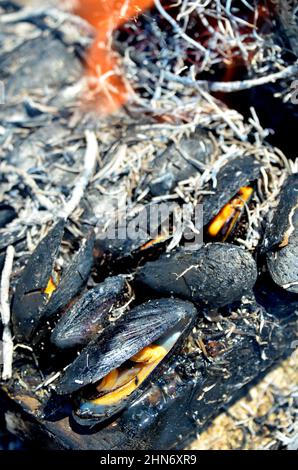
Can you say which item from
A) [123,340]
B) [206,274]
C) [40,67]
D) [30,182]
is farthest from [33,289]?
[40,67]

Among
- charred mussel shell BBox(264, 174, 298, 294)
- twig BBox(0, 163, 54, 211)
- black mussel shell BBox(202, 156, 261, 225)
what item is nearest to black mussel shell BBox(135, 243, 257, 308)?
charred mussel shell BBox(264, 174, 298, 294)

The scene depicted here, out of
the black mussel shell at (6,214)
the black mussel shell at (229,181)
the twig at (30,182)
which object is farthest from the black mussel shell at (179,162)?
the black mussel shell at (6,214)

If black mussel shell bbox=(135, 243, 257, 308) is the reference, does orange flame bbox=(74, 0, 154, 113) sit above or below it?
above

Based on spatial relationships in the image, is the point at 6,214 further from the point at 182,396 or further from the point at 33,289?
the point at 182,396

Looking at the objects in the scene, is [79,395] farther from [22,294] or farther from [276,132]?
[276,132]

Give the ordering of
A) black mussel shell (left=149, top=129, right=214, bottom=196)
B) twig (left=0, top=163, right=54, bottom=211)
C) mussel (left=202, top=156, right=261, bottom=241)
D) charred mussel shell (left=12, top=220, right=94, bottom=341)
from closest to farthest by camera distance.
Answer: charred mussel shell (left=12, top=220, right=94, bottom=341) < mussel (left=202, top=156, right=261, bottom=241) < black mussel shell (left=149, top=129, right=214, bottom=196) < twig (left=0, top=163, right=54, bottom=211)

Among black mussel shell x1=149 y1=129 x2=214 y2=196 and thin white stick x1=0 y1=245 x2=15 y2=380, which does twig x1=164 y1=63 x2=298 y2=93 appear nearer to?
black mussel shell x1=149 y1=129 x2=214 y2=196

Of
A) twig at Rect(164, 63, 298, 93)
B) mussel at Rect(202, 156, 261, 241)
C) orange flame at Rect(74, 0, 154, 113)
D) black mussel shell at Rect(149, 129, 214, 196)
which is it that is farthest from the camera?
orange flame at Rect(74, 0, 154, 113)
